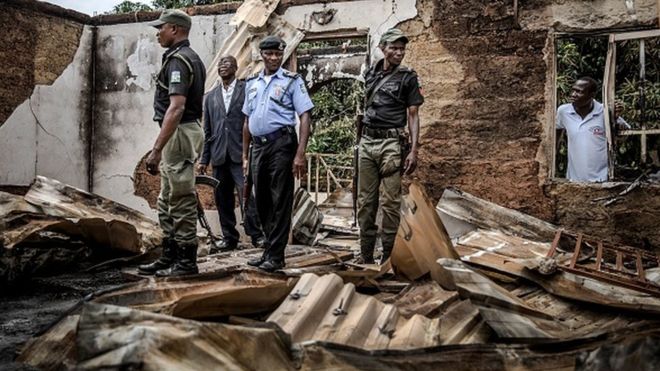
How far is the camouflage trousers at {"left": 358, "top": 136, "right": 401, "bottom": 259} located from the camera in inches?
185

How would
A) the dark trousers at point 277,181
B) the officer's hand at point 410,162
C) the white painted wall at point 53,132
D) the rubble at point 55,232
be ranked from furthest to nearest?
the white painted wall at point 53,132 < the officer's hand at point 410,162 < the rubble at point 55,232 < the dark trousers at point 277,181

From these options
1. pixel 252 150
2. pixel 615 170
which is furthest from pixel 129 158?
pixel 615 170

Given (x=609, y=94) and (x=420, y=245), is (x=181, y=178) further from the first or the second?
(x=609, y=94)

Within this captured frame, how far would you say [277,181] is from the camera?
14.0ft

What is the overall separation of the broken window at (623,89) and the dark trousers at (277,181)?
2.76m

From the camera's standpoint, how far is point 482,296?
2832mm

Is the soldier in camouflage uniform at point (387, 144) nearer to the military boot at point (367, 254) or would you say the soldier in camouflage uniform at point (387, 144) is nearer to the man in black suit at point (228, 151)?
the military boot at point (367, 254)

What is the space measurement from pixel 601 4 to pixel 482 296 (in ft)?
12.8

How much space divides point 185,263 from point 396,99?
6.43 feet

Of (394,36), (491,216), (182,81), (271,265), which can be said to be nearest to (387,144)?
(394,36)

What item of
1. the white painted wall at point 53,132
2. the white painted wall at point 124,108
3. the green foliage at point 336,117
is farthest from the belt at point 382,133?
the green foliage at point 336,117

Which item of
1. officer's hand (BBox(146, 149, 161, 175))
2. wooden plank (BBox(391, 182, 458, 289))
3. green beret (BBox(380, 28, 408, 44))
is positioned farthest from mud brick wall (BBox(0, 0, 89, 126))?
wooden plank (BBox(391, 182, 458, 289))

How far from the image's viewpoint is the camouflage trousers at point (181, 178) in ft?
12.9

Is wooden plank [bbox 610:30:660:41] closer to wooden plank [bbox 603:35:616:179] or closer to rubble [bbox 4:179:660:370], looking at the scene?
wooden plank [bbox 603:35:616:179]
